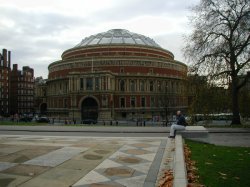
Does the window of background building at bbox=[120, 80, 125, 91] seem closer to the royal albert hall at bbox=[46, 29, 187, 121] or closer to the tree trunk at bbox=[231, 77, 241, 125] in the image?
the royal albert hall at bbox=[46, 29, 187, 121]

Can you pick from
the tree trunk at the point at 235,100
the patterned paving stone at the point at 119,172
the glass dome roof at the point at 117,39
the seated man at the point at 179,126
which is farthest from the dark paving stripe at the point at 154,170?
the glass dome roof at the point at 117,39

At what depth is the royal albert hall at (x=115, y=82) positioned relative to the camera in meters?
73.4

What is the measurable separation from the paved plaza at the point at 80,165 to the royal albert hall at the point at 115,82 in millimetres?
54577

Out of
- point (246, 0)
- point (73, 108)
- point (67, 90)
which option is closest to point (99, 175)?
point (246, 0)

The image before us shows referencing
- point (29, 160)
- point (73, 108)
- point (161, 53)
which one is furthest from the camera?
point (161, 53)

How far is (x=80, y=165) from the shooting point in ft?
35.7

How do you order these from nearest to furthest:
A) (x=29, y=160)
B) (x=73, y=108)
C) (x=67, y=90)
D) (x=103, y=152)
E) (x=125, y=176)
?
(x=125, y=176) → (x=29, y=160) → (x=103, y=152) → (x=73, y=108) → (x=67, y=90)

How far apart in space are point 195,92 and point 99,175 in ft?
75.6

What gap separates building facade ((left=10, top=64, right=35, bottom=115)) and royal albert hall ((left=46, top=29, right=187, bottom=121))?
1842 inches

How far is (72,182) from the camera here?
8.66 meters

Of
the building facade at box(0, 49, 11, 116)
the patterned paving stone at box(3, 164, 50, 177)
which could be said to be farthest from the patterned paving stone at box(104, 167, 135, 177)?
the building facade at box(0, 49, 11, 116)

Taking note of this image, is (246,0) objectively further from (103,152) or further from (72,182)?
(72,182)

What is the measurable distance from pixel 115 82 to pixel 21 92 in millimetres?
70261

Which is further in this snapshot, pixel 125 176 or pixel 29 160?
pixel 29 160
